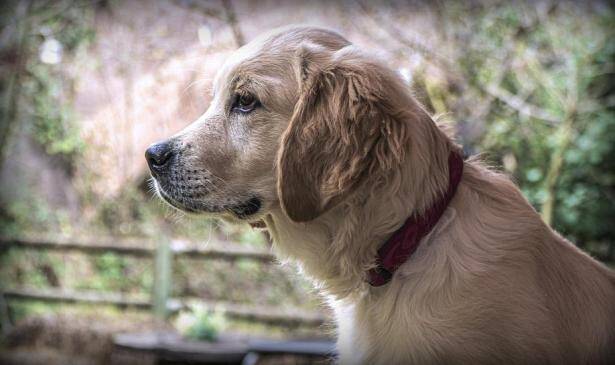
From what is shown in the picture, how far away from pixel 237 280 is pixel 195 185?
16.8 ft

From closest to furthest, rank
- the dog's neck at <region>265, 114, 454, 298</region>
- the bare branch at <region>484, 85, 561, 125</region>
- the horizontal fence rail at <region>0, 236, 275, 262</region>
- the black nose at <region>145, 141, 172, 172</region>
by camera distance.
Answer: the dog's neck at <region>265, 114, 454, 298</region> < the black nose at <region>145, 141, 172, 172</region> < the bare branch at <region>484, 85, 561, 125</region> < the horizontal fence rail at <region>0, 236, 275, 262</region>

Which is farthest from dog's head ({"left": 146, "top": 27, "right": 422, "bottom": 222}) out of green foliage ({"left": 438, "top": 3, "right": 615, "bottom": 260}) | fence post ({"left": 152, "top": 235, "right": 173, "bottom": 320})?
fence post ({"left": 152, "top": 235, "right": 173, "bottom": 320})

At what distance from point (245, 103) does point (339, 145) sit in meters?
0.39

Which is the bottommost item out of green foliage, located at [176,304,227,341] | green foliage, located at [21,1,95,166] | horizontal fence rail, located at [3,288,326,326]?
horizontal fence rail, located at [3,288,326,326]

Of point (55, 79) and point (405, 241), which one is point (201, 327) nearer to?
point (405, 241)

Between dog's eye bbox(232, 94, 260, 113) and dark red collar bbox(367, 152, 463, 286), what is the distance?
622 mm

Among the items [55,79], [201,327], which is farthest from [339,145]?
[55,79]

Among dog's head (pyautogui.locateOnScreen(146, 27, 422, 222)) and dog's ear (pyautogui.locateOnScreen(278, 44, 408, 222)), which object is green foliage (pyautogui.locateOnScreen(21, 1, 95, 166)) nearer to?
dog's head (pyautogui.locateOnScreen(146, 27, 422, 222))

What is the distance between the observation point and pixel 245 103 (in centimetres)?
204

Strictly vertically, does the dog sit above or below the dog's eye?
below

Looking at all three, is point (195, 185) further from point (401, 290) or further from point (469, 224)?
point (469, 224)

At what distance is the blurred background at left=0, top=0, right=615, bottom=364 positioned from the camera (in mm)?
4930

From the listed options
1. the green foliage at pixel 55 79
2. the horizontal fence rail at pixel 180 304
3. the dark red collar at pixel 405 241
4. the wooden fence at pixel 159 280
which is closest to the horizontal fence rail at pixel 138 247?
the wooden fence at pixel 159 280

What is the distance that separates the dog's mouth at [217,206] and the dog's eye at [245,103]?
296 millimetres
